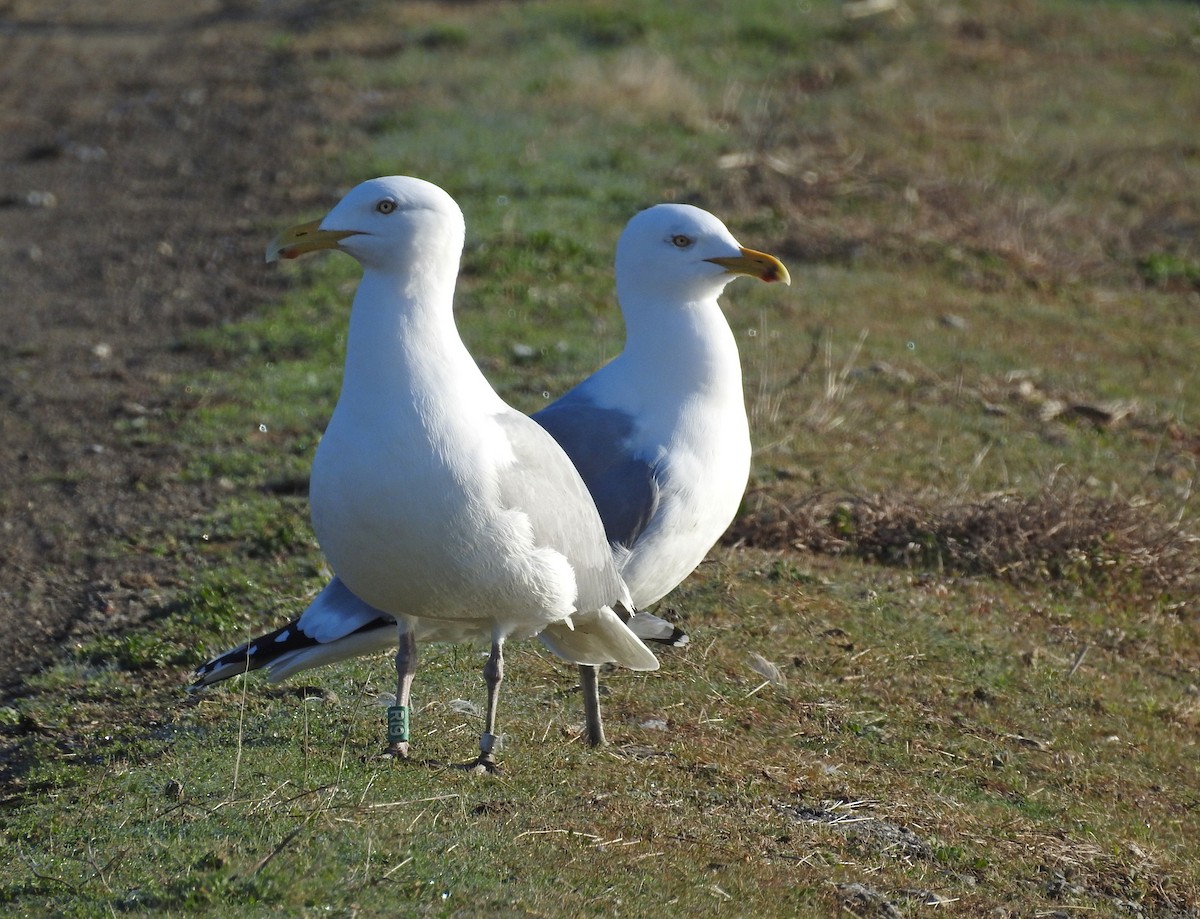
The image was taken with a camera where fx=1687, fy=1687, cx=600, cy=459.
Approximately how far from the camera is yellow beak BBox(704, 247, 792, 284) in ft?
18.7

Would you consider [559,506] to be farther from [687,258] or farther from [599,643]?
[687,258]

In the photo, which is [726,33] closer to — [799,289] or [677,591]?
[799,289]

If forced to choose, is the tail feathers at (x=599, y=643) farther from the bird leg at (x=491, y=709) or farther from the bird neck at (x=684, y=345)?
the bird neck at (x=684, y=345)

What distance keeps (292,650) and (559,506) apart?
95cm

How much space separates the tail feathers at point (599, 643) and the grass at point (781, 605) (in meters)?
0.27

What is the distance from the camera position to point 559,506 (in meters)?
4.87

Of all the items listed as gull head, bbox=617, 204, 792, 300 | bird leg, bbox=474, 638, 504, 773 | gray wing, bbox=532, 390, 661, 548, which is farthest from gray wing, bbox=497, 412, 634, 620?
gull head, bbox=617, 204, 792, 300

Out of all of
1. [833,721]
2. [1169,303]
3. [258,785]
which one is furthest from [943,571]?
[1169,303]

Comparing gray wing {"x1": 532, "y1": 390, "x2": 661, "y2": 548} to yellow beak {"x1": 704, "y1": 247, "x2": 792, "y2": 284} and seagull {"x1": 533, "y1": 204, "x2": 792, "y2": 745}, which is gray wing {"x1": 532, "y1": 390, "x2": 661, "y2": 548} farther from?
yellow beak {"x1": 704, "y1": 247, "x2": 792, "y2": 284}

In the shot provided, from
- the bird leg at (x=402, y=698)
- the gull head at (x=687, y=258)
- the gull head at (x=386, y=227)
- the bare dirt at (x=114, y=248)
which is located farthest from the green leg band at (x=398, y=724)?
the bare dirt at (x=114, y=248)

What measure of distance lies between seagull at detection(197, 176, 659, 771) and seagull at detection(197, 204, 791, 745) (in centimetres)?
38

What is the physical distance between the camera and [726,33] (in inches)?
707

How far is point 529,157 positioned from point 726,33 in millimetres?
5282

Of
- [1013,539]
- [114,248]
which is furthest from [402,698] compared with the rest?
[114,248]
